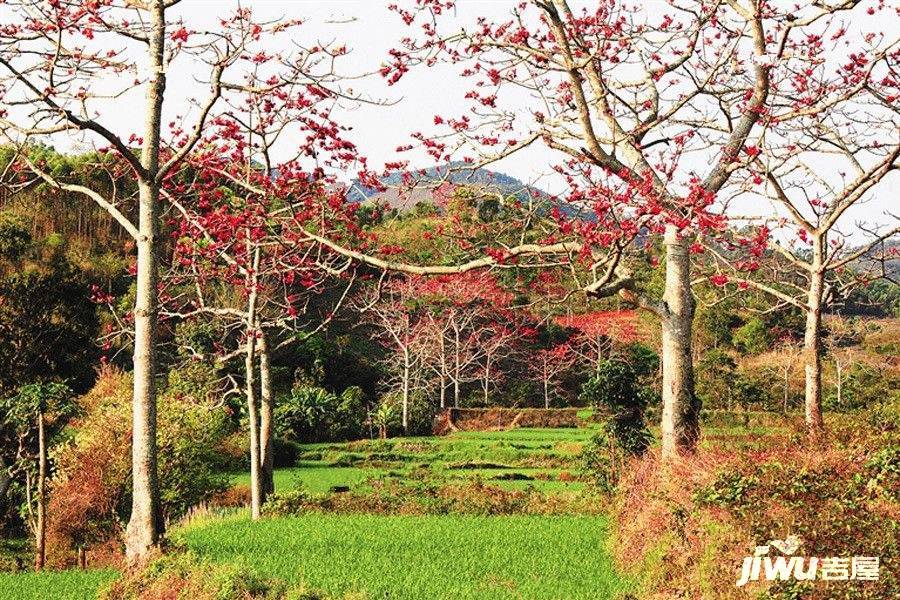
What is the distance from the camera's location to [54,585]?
34.6 ft

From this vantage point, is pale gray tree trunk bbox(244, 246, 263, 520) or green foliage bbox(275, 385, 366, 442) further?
green foliage bbox(275, 385, 366, 442)

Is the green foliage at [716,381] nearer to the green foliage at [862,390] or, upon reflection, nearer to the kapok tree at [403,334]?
the green foliage at [862,390]

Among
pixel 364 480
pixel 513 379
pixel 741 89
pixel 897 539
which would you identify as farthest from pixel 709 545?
pixel 513 379

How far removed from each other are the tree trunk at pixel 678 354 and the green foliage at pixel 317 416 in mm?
22905

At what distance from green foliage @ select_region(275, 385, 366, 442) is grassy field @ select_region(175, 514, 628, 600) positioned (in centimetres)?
1993

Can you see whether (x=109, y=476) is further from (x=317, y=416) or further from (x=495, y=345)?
(x=495, y=345)

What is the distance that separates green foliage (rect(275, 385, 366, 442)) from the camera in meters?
32.4

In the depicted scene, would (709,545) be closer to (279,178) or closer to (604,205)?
(604,205)

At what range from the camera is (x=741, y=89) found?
11.0 meters

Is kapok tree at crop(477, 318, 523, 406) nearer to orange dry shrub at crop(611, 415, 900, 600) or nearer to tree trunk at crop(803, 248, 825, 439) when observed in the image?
tree trunk at crop(803, 248, 825, 439)

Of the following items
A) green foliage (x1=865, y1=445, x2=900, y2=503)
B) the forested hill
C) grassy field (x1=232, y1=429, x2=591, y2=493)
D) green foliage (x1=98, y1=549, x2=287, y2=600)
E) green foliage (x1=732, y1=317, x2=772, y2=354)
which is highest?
the forested hill

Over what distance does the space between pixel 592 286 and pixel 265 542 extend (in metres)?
4.68

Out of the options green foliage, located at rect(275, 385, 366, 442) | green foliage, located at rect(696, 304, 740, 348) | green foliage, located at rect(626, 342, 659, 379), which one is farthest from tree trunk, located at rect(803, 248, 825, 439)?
green foliage, located at rect(696, 304, 740, 348)

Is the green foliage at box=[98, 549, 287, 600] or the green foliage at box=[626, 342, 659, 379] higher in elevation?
the green foliage at box=[626, 342, 659, 379]
